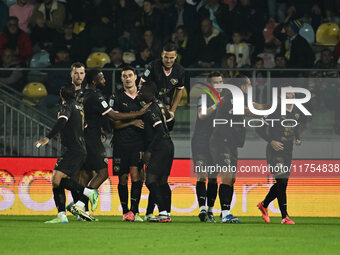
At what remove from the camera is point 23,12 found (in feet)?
63.4

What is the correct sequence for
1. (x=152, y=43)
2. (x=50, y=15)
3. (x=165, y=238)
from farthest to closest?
(x=50, y=15) < (x=152, y=43) < (x=165, y=238)

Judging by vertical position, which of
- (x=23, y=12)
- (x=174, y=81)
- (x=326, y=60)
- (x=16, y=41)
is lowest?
(x=174, y=81)

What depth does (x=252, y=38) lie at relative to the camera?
18000mm

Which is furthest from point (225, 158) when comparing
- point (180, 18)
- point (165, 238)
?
point (180, 18)

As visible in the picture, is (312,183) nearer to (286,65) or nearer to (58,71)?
(286,65)

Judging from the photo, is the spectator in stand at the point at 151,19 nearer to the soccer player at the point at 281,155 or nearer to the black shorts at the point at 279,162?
the soccer player at the point at 281,155

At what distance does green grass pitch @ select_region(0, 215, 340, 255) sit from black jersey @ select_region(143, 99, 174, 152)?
1168 mm

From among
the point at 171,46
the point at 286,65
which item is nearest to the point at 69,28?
the point at 286,65

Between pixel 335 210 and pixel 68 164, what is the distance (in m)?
5.10

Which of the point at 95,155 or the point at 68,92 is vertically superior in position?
the point at 68,92

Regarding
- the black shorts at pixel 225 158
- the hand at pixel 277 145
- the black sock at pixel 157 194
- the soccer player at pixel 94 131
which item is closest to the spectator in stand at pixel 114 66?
the soccer player at pixel 94 131

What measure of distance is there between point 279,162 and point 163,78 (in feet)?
6.90

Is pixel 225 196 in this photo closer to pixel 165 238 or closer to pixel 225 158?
pixel 225 158

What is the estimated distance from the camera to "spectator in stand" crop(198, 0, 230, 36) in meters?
18.4
